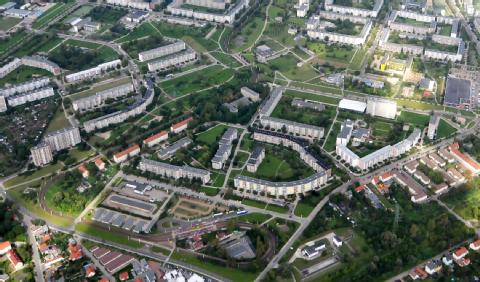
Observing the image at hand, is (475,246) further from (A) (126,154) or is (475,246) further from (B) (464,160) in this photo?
(A) (126,154)

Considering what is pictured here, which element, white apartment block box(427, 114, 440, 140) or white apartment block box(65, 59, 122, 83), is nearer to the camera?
white apartment block box(427, 114, 440, 140)

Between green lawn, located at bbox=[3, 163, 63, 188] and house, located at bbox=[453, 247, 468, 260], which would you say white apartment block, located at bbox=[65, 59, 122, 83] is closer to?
green lawn, located at bbox=[3, 163, 63, 188]

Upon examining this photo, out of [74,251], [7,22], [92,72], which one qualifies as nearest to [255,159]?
[74,251]

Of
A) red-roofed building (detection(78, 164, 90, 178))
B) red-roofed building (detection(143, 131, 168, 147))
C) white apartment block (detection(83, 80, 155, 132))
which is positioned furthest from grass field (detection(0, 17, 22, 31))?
red-roofed building (detection(78, 164, 90, 178))

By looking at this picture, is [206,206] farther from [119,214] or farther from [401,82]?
[401,82]

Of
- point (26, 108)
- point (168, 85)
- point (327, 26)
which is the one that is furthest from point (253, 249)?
point (327, 26)

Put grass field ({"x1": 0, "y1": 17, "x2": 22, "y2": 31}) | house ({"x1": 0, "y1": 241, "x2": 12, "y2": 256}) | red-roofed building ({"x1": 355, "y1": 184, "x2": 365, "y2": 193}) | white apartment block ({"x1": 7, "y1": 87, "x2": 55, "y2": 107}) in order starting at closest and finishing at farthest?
house ({"x1": 0, "y1": 241, "x2": 12, "y2": 256}) < red-roofed building ({"x1": 355, "y1": 184, "x2": 365, "y2": 193}) < white apartment block ({"x1": 7, "y1": 87, "x2": 55, "y2": 107}) < grass field ({"x1": 0, "y1": 17, "x2": 22, "y2": 31})
